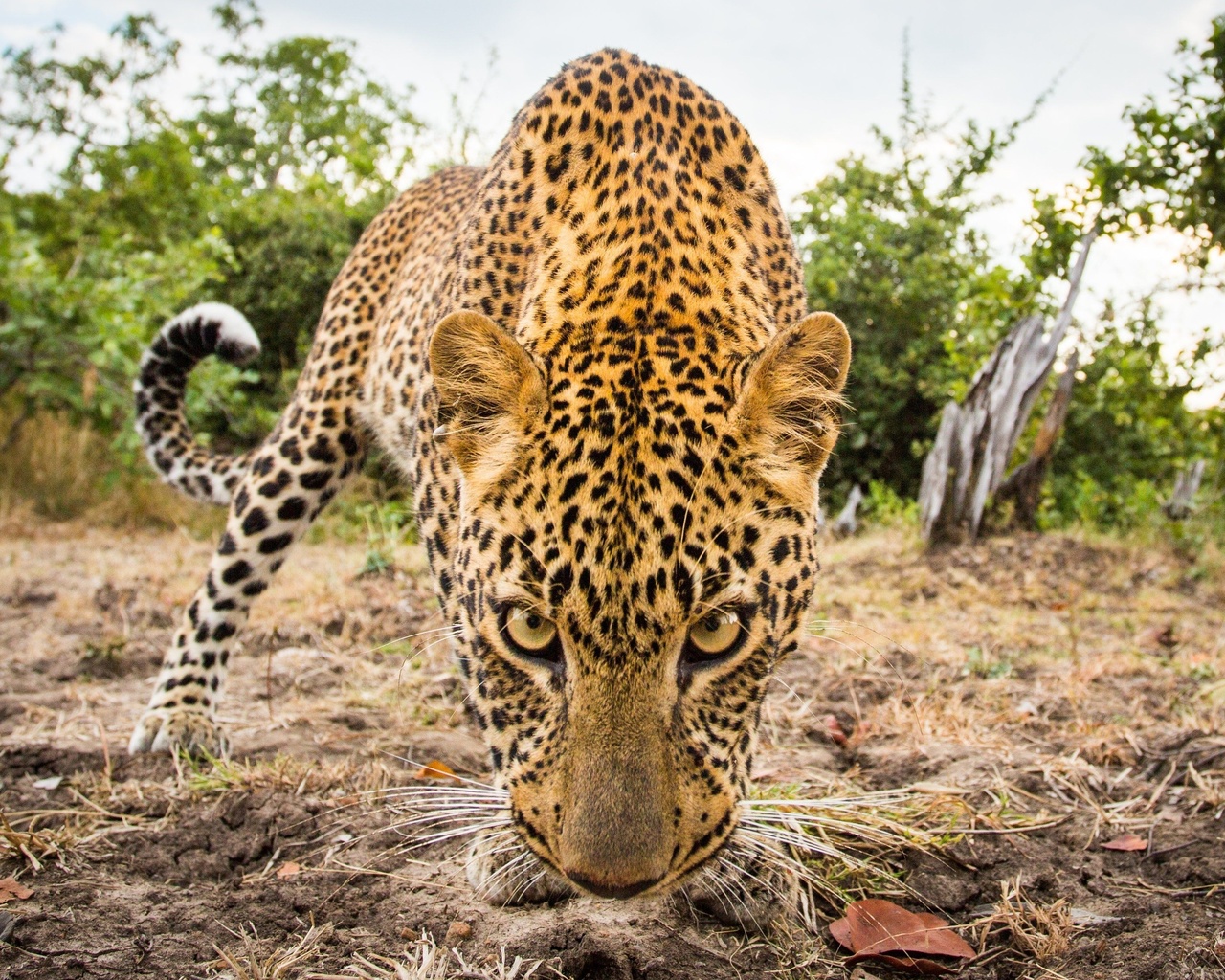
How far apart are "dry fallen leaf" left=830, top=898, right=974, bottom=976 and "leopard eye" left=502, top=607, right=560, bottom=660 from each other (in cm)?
108

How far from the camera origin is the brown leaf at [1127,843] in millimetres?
3234

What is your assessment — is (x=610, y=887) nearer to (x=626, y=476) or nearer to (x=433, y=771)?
(x=626, y=476)

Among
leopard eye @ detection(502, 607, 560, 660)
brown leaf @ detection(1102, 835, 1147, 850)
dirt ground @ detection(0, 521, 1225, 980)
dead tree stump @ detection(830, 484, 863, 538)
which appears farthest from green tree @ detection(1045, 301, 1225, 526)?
leopard eye @ detection(502, 607, 560, 660)

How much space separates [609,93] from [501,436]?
Result: 161 centimetres

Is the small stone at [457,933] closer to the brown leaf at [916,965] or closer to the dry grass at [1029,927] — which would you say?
the brown leaf at [916,965]

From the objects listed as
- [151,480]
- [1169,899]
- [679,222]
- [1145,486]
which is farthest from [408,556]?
[1145,486]

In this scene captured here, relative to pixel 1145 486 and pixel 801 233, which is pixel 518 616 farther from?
pixel 801 233

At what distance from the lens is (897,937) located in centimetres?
260

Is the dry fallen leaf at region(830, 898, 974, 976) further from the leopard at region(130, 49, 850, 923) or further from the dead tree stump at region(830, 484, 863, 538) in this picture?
the dead tree stump at region(830, 484, 863, 538)

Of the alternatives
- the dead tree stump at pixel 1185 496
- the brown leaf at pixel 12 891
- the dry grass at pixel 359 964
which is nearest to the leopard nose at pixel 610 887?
the dry grass at pixel 359 964

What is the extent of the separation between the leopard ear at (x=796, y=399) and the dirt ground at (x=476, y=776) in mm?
527

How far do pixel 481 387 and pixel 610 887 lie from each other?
1.22 m

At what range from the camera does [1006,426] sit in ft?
29.7

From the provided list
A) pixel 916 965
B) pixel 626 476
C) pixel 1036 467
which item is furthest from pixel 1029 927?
pixel 1036 467
